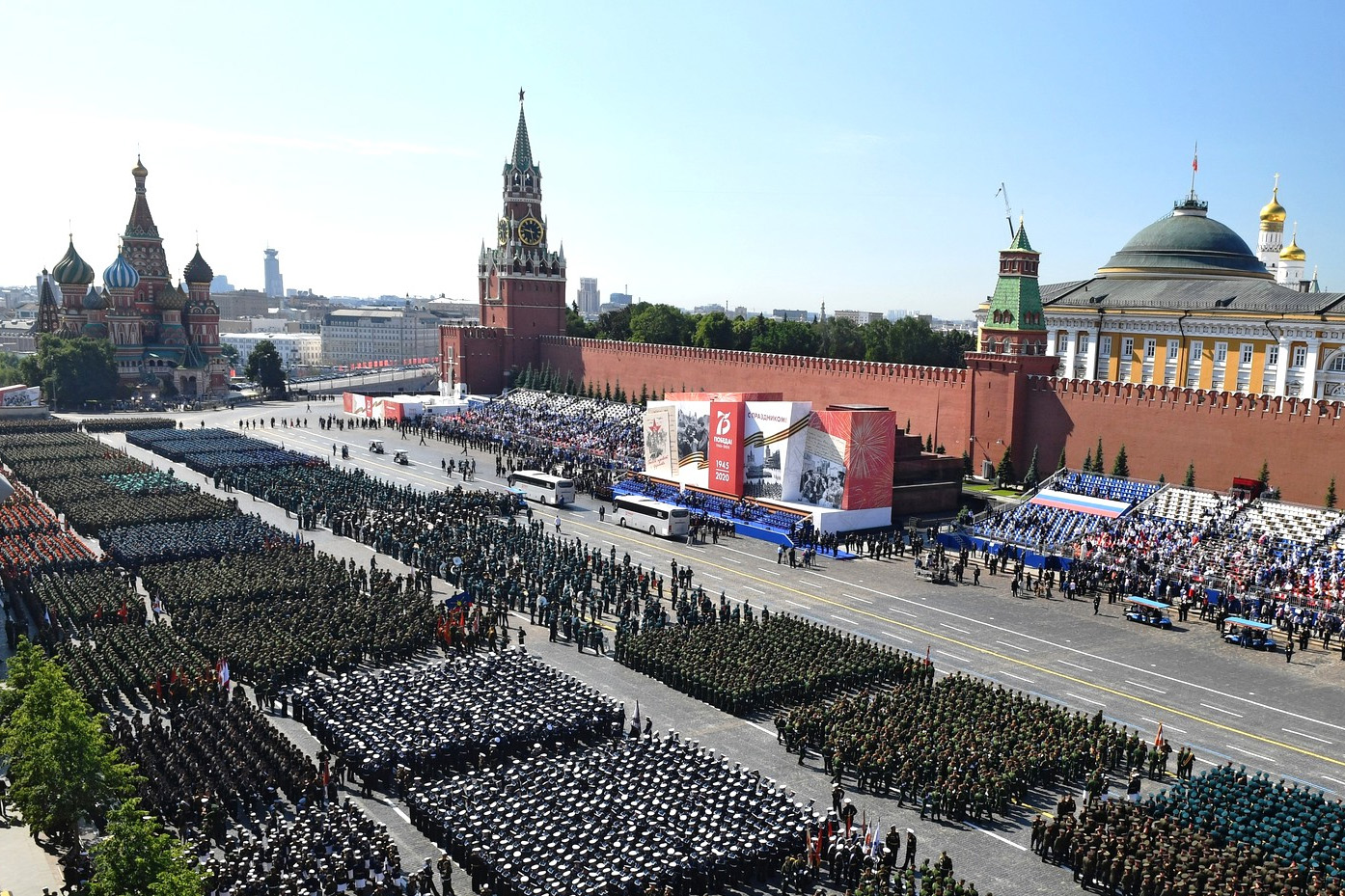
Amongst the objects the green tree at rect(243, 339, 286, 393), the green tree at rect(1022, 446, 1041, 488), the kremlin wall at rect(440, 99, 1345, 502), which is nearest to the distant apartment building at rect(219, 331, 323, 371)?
the green tree at rect(243, 339, 286, 393)

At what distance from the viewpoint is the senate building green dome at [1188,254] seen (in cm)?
5856

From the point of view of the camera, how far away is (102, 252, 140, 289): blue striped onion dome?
77750 mm

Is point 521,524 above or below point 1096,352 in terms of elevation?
below

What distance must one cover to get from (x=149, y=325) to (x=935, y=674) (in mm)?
73271

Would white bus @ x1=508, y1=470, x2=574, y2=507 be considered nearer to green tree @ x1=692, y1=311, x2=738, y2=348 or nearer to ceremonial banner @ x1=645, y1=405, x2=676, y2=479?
ceremonial banner @ x1=645, y1=405, x2=676, y2=479

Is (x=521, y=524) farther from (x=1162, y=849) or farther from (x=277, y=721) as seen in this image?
→ (x=1162, y=849)

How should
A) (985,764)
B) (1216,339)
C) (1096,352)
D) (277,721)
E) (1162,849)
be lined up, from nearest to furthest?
1. (1162,849)
2. (985,764)
3. (277,721)
4. (1216,339)
5. (1096,352)

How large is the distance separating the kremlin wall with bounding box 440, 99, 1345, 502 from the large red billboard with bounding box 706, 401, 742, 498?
622cm

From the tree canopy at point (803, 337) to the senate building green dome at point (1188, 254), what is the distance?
13.5 m

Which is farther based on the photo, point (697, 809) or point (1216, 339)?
point (1216, 339)

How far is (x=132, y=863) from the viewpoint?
12453mm

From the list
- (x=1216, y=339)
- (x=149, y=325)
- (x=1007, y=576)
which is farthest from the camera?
(x=149, y=325)

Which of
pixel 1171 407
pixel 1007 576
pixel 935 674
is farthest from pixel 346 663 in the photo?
pixel 1171 407

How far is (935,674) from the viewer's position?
24.0m
